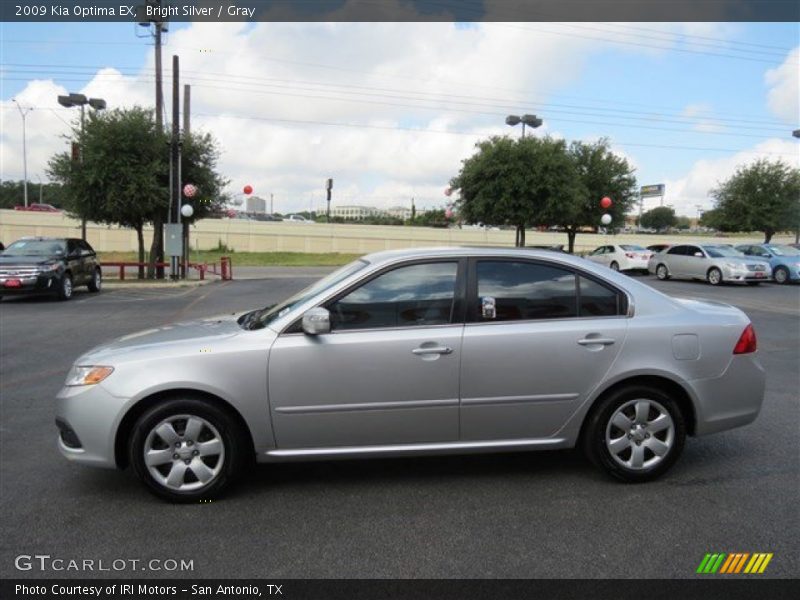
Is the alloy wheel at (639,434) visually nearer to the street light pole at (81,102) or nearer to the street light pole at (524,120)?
the street light pole at (81,102)

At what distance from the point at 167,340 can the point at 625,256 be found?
27561 mm

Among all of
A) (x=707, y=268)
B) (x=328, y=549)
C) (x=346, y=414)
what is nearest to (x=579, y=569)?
(x=328, y=549)

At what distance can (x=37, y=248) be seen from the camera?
16812 mm

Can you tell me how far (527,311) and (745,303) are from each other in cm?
1525

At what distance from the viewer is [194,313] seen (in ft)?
45.9

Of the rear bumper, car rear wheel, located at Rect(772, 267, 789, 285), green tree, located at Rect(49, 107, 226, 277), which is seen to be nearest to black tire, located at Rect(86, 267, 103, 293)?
green tree, located at Rect(49, 107, 226, 277)

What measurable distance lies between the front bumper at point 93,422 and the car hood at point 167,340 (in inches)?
8.9

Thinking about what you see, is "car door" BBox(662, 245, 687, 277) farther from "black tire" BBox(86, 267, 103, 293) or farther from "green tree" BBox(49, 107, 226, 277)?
"black tire" BBox(86, 267, 103, 293)

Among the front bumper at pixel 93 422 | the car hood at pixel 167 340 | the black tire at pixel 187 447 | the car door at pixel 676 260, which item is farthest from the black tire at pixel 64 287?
the car door at pixel 676 260

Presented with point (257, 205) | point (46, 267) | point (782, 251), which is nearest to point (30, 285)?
point (46, 267)

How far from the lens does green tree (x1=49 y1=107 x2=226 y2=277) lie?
22.0m

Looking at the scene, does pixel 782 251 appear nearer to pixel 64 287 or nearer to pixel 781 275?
pixel 781 275

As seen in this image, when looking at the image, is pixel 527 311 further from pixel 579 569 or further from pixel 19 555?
pixel 19 555

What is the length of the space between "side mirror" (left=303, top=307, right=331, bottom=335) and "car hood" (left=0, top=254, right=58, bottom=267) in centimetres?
1422
